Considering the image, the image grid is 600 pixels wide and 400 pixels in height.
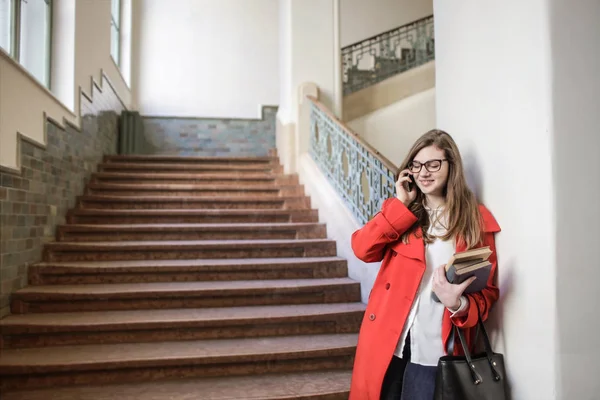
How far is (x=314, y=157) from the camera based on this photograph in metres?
5.52

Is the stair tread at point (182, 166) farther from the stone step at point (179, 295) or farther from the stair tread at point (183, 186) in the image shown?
the stone step at point (179, 295)

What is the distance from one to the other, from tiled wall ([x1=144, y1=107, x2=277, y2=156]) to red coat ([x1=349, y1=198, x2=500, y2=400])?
784 cm

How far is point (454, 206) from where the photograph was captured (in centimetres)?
147

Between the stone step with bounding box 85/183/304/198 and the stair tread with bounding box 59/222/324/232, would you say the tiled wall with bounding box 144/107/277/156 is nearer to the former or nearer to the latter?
the stone step with bounding box 85/183/304/198

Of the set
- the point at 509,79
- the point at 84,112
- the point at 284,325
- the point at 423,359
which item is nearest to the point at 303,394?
the point at 284,325

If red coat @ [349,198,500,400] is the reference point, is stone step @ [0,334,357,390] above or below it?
below

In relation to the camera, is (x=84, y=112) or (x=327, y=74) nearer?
(x=84, y=112)

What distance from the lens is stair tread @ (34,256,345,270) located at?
364 cm

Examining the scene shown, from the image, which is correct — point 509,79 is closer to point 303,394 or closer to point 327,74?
point 303,394

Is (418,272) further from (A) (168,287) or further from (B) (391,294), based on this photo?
(A) (168,287)

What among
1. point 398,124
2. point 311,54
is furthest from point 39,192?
point 398,124

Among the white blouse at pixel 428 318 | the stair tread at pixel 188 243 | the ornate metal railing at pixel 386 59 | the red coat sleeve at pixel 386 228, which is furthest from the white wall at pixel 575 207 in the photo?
the ornate metal railing at pixel 386 59

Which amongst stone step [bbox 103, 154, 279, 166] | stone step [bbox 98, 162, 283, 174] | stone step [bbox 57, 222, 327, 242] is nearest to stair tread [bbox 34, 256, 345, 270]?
stone step [bbox 57, 222, 327, 242]

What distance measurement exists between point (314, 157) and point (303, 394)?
11.5 feet
